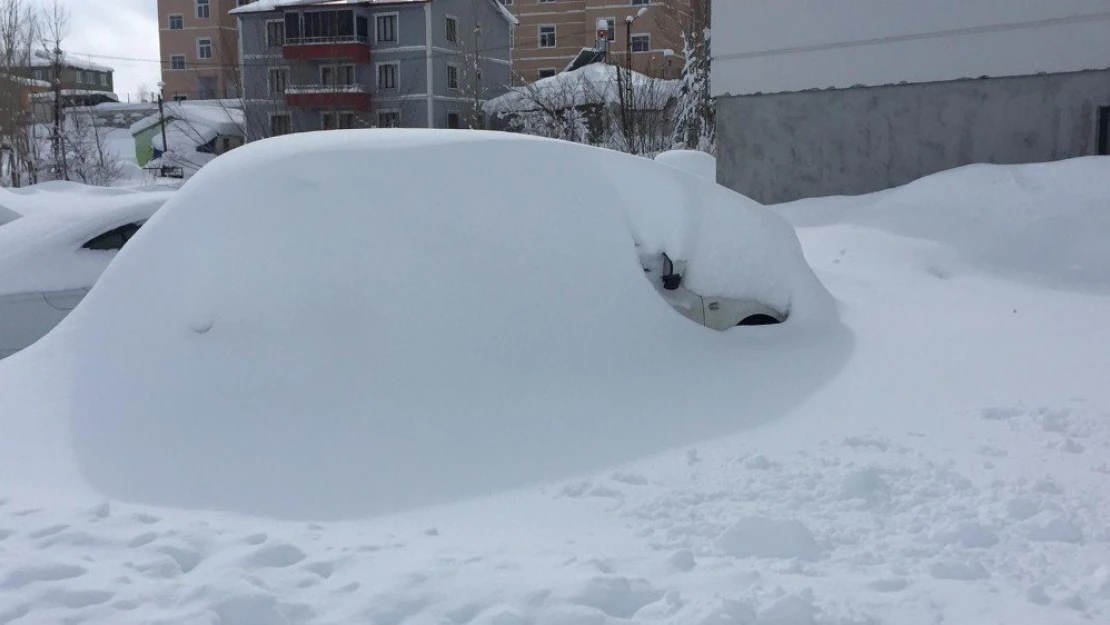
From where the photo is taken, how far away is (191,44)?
64500mm

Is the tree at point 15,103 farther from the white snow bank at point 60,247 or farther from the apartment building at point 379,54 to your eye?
the white snow bank at point 60,247

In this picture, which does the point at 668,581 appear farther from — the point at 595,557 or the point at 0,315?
the point at 0,315

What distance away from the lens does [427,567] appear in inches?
125

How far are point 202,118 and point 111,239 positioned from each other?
39.2 m

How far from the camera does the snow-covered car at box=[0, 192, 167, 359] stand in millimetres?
7609

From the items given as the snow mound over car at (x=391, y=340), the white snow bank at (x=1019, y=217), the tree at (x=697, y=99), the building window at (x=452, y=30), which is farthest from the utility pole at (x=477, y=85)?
the snow mound over car at (x=391, y=340)

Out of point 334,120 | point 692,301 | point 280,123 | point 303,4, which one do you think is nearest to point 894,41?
point 692,301

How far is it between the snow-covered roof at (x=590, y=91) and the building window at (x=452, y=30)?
761 centimetres

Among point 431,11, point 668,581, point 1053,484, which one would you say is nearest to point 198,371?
point 668,581

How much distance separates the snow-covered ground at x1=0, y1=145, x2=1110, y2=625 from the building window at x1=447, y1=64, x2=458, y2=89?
38256 millimetres

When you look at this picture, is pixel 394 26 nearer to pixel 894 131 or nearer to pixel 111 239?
pixel 894 131

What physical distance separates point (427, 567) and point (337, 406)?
123 centimetres

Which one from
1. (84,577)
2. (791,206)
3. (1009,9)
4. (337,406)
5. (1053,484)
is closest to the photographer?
(84,577)

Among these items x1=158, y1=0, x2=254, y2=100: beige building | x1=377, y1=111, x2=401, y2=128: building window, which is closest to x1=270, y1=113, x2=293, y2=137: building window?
x1=377, y1=111, x2=401, y2=128: building window
